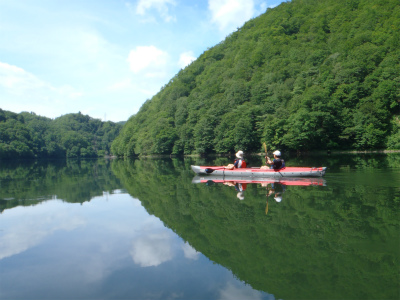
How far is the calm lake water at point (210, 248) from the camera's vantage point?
525cm

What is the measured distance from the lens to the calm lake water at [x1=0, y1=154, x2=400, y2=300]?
17.2ft

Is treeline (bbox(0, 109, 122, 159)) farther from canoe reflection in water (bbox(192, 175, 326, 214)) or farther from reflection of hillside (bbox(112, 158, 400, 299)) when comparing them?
reflection of hillside (bbox(112, 158, 400, 299))

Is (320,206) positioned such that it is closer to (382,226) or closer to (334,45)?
(382,226)

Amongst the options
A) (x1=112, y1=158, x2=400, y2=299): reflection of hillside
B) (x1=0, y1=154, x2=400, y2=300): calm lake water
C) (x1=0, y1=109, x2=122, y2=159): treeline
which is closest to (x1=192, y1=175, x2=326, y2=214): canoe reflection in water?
(x1=0, y1=154, x2=400, y2=300): calm lake water

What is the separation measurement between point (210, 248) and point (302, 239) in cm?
215

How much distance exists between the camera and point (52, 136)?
131 m

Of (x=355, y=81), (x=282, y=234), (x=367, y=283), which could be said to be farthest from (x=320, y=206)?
(x=355, y=81)

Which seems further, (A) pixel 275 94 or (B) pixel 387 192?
(A) pixel 275 94

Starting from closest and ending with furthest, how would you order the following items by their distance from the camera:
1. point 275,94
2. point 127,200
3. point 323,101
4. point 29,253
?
1. point 29,253
2. point 127,200
3. point 323,101
4. point 275,94

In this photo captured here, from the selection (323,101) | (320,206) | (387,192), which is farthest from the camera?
(323,101)

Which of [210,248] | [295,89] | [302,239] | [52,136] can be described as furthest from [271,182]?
[52,136]

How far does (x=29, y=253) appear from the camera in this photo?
293 inches

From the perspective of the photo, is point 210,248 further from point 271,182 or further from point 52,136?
point 52,136

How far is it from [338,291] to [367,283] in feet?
1.96
